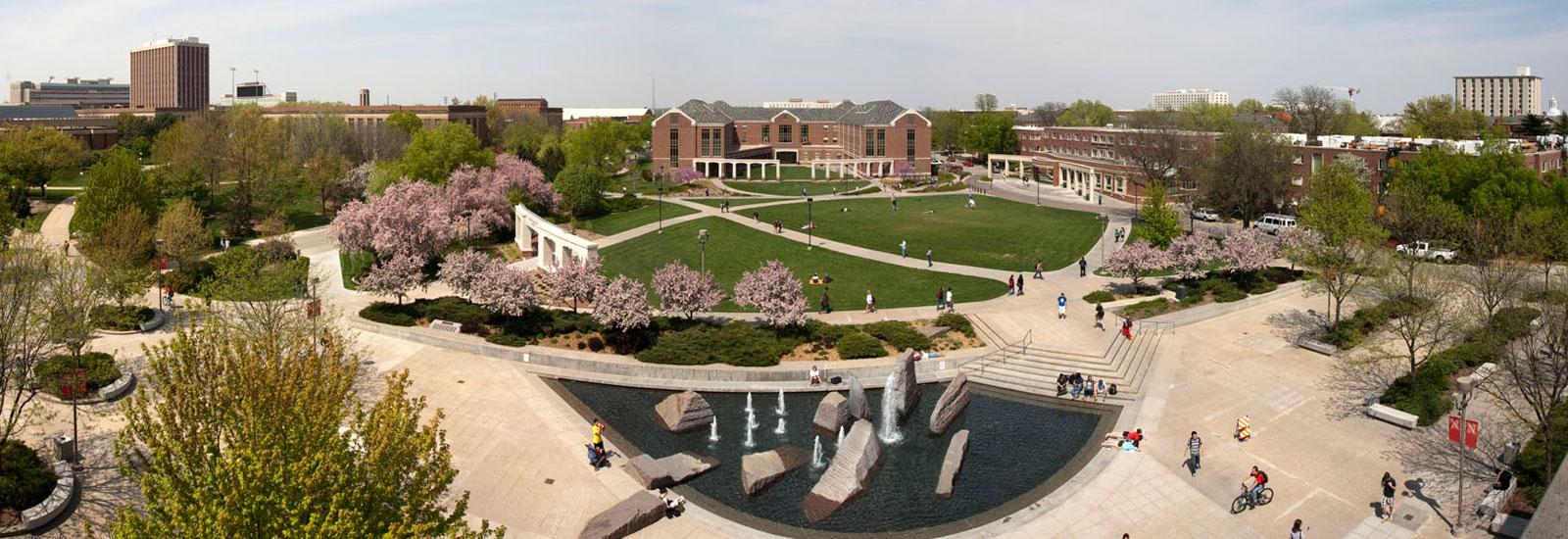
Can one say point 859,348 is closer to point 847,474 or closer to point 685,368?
point 685,368

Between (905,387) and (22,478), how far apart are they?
2408 centimetres

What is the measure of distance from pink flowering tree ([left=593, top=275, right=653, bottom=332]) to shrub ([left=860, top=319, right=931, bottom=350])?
887 cm

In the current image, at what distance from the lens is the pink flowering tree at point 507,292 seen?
4022cm

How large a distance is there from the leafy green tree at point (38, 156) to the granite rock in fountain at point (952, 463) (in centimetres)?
7651

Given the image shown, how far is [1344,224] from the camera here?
1683 inches

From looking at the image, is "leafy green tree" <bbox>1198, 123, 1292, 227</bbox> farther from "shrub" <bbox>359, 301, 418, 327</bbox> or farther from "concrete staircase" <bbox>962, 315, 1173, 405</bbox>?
"shrub" <bbox>359, 301, 418, 327</bbox>

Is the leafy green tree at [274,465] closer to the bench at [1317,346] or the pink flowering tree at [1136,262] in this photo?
the bench at [1317,346]

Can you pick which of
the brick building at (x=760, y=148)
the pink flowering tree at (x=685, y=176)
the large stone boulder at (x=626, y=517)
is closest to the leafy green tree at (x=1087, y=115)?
the brick building at (x=760, y=148)

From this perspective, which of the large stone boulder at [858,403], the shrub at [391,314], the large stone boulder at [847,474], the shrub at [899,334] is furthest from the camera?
the shrub at [391,314]

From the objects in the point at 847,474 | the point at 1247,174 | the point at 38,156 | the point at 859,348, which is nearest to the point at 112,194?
the point at 38,156

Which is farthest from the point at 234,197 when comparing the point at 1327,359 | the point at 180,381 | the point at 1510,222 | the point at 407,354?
the point at 1510,222

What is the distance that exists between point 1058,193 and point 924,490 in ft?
247

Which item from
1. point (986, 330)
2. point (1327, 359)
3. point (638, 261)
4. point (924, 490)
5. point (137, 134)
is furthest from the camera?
point (137, 134)

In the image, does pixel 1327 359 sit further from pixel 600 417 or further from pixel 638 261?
pixel 638 261
